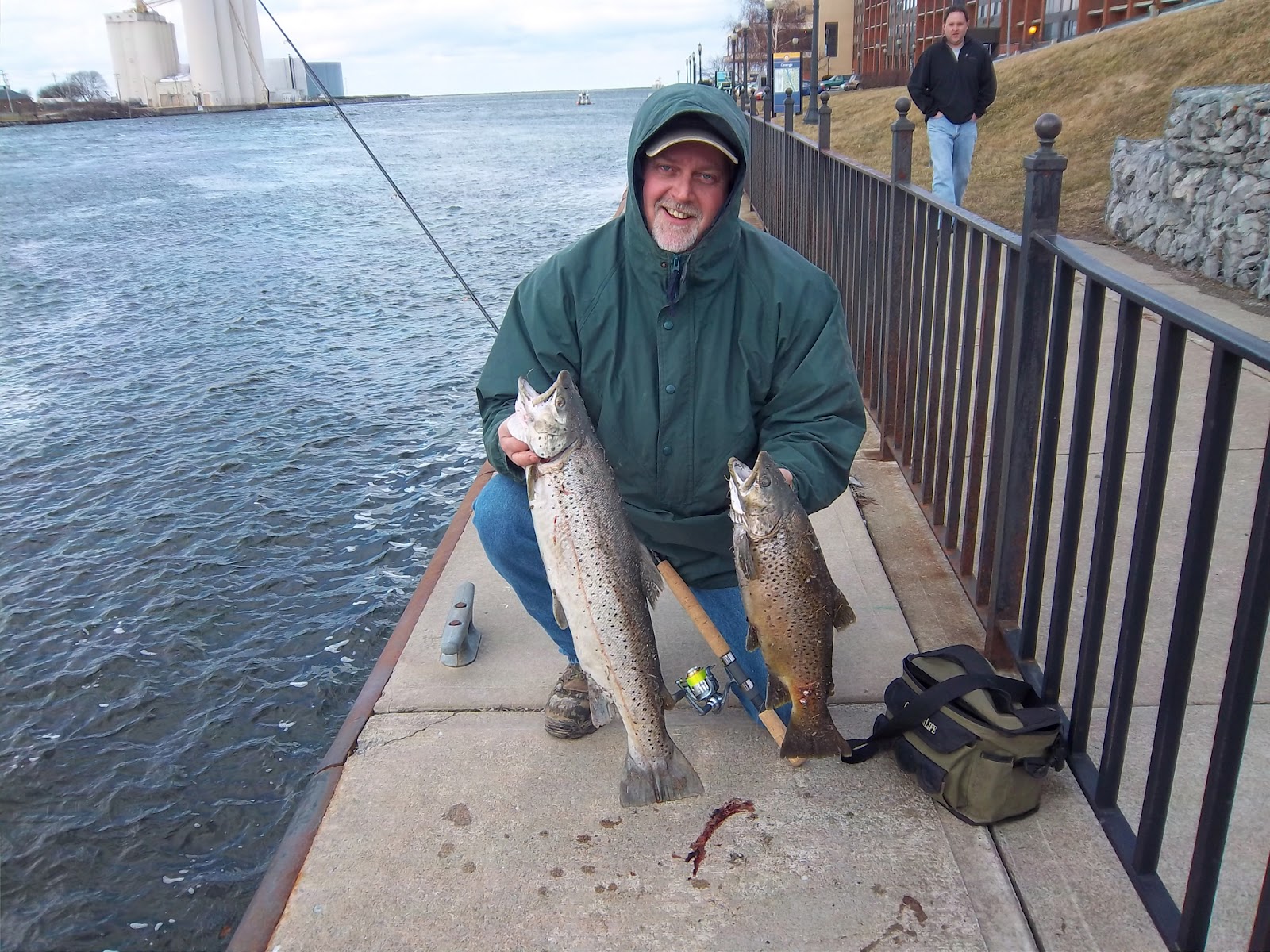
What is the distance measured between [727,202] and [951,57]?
7.79 metres

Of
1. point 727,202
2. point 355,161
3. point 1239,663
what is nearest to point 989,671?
point 1239,663

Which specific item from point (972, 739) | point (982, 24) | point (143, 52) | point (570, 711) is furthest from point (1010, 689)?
point (143, 52)

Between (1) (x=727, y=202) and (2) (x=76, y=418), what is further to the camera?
(2) (x=76, y=418)

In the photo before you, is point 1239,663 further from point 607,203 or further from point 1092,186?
point 607,203

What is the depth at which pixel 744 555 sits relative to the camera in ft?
9.50

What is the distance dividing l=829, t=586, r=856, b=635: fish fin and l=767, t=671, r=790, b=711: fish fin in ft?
0.44

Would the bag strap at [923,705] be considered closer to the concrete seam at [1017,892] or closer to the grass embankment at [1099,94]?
the concrete seam at [1017,892]

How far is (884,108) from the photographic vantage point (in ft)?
104

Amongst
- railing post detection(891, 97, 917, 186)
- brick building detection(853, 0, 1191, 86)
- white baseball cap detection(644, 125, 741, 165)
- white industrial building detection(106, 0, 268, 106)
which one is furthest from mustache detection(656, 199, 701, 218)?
white industrial building detection(106, 0, 268, 106)

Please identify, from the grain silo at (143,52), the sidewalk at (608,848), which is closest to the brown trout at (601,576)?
the sidewalk at (608,848)

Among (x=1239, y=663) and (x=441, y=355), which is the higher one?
(x=1239, y=663)

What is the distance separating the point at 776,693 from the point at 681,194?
5.00ft

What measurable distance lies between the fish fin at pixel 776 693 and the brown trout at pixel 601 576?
1.12ft

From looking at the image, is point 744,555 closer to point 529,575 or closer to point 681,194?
point 529,575
